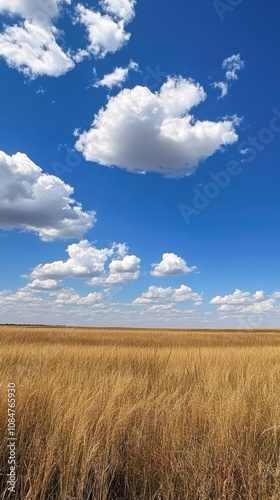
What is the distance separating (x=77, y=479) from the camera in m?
3.42

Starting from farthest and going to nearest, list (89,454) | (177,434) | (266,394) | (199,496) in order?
(266,394)
(177,434)
(89,454)
(199,496)

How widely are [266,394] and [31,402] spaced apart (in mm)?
4310

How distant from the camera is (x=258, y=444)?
14.9 feet

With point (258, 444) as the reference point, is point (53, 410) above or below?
above

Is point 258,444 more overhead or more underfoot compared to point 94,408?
more underfoot

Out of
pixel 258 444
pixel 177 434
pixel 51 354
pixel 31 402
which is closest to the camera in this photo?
pixel 177 434

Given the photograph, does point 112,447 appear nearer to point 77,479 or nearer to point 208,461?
point 77,479

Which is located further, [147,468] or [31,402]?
[31,402]

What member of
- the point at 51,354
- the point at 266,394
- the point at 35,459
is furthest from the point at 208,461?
the point at 51,354

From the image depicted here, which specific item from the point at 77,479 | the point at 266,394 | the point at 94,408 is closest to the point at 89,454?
the point at 77,479

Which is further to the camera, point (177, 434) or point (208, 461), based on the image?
point (177, 434)

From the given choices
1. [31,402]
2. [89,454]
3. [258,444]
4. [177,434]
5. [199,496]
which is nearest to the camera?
[199,496]

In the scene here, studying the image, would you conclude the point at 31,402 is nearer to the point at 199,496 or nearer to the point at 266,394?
the point at 199,496

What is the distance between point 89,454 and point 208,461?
1.26m
